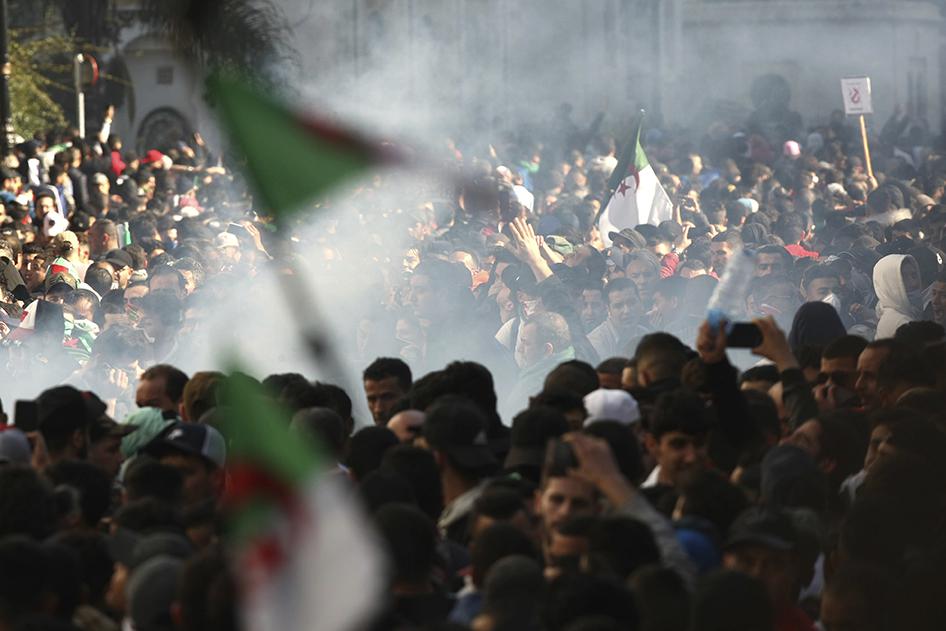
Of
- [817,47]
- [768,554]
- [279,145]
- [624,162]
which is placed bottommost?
[768,554]

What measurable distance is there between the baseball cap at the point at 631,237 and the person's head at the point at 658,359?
5464 millimetres

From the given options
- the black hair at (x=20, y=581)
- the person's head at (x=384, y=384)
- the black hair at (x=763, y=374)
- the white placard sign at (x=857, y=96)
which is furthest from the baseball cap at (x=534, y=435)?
the white placard sign at (x=857, y=96)

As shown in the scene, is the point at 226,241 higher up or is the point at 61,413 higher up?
the point at 226,241

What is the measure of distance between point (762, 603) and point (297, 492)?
134cm

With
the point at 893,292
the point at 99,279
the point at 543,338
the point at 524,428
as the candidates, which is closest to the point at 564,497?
the point at 524,428

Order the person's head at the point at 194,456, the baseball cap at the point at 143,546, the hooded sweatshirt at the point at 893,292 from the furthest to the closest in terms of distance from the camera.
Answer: the hooded sweatshirt at the point at 893,292 < the person's head at the point at 194,456 < the baseball cap at the point at 143,546

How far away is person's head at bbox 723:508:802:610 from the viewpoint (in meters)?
4.80

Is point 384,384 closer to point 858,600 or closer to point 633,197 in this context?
point 858,600

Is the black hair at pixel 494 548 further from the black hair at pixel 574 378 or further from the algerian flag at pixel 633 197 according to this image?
the algerian flag at pixel 633 197

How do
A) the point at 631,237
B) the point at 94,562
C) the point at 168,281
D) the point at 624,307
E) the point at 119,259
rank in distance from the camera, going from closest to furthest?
the point at 94,562 → the point at 624,307 → the point at 168,281 → the point at 119,259 → the point at 631,237

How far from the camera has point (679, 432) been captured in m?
5.87

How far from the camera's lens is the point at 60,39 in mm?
26281

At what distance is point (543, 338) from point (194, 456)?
3.28 m

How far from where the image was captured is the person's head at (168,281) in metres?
10.4
